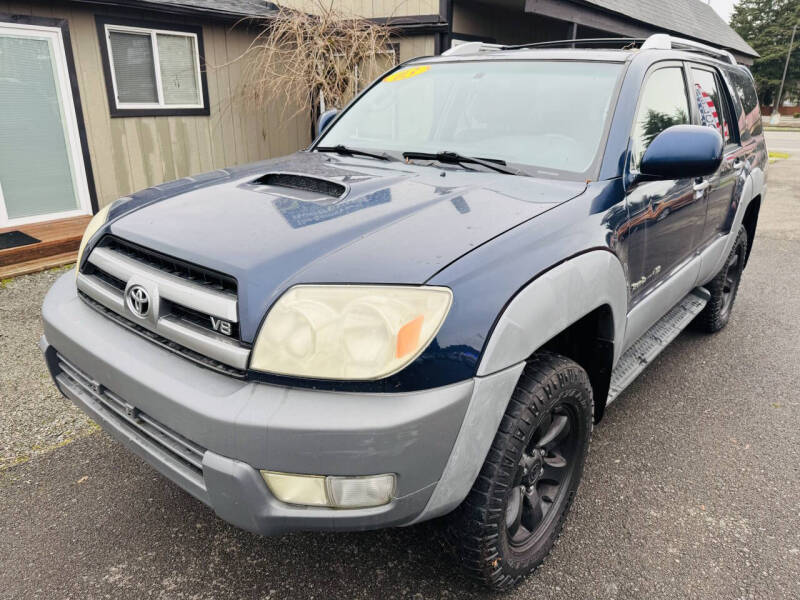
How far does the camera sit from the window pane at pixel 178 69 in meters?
7.82

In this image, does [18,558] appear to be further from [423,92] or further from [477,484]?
[423,92]

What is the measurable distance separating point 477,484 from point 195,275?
1.07m

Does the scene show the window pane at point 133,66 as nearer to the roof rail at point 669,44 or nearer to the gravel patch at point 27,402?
the gravel patch at point 27,402

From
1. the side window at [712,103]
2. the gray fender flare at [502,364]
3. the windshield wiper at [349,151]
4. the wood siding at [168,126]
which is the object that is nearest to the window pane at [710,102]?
the side window at [712,103]

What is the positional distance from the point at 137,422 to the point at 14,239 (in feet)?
17.8

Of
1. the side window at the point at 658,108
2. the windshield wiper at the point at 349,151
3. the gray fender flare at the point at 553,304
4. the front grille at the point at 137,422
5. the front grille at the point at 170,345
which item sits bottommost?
the front grille at the point at 137,422

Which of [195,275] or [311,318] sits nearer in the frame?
[311,318]

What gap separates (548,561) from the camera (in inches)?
86.7

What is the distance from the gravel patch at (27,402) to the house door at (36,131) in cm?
301

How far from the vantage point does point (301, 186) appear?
2.33m

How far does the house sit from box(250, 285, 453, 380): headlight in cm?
489

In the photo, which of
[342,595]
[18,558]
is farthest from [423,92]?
[18,558]

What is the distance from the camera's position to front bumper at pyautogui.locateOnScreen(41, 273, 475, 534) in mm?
1487

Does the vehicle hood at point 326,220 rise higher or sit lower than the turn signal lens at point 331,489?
higher
